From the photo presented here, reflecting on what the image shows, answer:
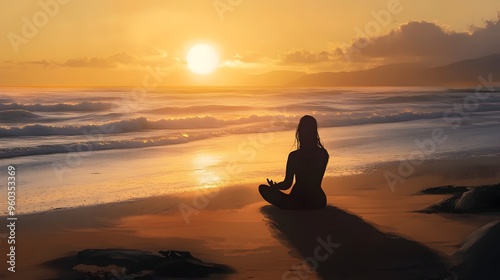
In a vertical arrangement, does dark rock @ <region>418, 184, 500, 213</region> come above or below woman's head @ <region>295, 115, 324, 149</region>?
below

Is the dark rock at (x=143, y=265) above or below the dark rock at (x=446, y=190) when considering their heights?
below

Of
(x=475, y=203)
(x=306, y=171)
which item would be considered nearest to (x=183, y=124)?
(x=306, y=171)

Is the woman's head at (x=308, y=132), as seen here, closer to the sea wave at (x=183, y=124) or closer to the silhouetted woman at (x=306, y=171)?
the silhouetted woman at (x=306, y=171)

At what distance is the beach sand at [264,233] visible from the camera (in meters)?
6.19

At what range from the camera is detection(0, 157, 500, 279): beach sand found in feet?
20.3

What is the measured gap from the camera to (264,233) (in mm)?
7754

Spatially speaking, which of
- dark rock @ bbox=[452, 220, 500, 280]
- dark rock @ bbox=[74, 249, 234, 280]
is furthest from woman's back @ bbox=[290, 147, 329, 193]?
dark rock @ bbox=[452, 220, 500, 280]

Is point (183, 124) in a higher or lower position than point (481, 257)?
higher

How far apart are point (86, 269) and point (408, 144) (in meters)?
15.2

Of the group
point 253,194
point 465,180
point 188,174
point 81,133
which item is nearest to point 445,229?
point 253,194

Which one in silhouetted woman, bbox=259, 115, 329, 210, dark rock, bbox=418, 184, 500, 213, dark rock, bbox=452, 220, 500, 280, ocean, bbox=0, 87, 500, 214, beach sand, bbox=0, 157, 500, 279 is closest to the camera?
dark rock, bbox=452, 220, 500, 280

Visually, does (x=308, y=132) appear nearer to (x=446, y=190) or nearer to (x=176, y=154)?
(x=446, y=190)

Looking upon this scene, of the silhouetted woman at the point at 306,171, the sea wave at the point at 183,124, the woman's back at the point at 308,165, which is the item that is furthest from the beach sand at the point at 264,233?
the sea wave at the point at 183,124

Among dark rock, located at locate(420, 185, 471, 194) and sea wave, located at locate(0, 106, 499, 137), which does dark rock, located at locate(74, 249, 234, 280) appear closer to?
dark rock, located at locate(420, 185, 471, 194)
